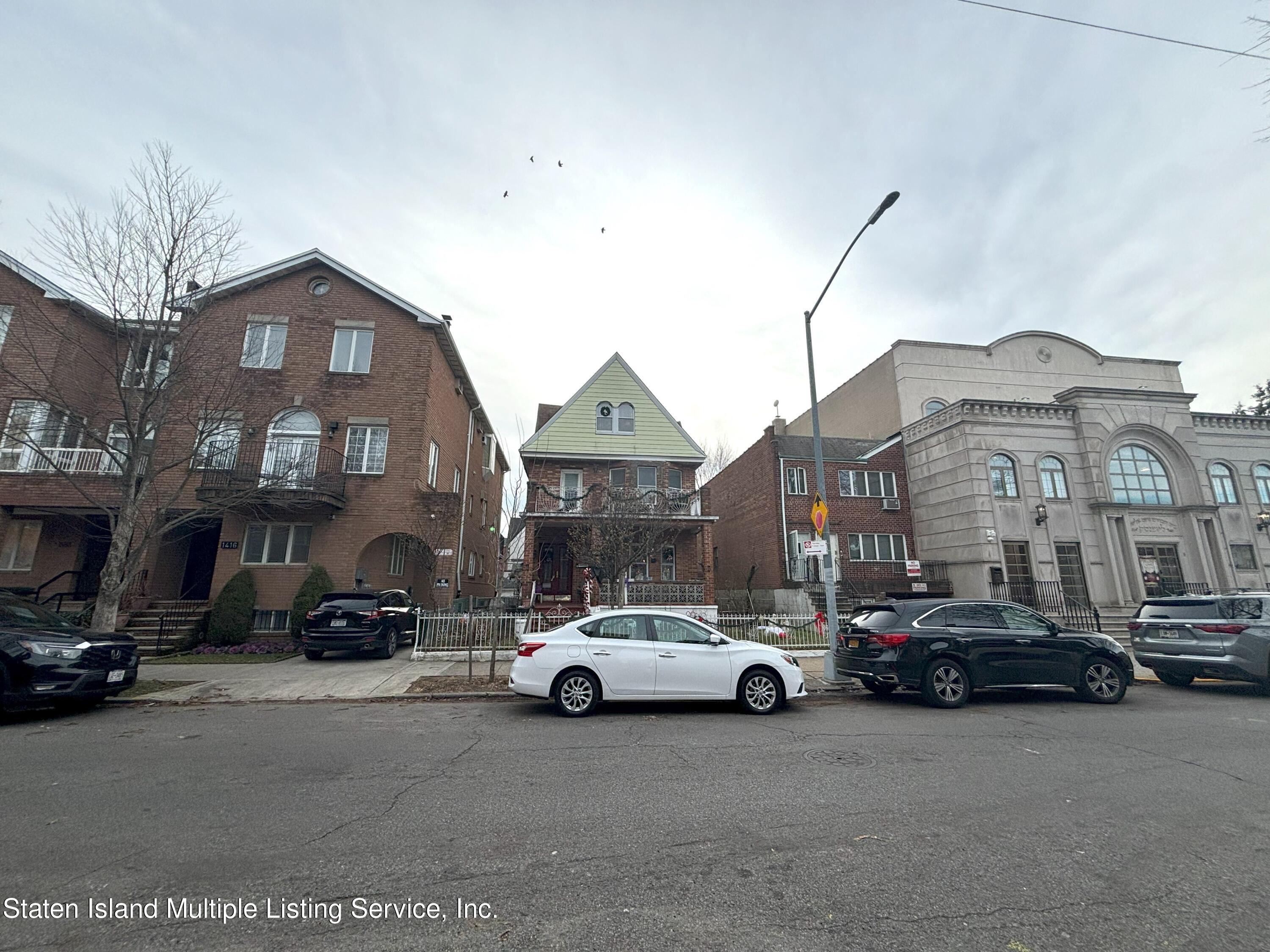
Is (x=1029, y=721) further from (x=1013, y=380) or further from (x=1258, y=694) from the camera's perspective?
(x=1013, y=380)

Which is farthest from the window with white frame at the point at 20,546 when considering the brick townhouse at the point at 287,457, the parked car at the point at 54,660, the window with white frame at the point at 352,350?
the parked car at the point at 54,660

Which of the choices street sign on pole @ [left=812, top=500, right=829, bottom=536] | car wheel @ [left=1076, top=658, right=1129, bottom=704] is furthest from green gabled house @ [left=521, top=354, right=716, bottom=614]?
car wheel @ [left=1076, top=658, right=1129, bottom=704]

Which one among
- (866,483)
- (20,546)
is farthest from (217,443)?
(866,483)

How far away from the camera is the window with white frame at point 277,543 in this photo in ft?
55.8

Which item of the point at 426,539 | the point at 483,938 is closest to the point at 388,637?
the point at 426,539

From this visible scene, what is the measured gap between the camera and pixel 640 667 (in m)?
8.00

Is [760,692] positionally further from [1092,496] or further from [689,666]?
[1092,496]

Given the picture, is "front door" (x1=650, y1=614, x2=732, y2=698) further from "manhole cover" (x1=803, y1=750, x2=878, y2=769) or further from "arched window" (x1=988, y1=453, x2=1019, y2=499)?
"arched window" (x1=988, y1=453, x2=1019, y2=499)

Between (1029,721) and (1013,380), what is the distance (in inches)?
1112

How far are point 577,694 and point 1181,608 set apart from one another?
11.5 m

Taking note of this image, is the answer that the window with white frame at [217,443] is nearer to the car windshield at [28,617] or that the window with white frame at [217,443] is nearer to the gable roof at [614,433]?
the car windshield at [28,617]

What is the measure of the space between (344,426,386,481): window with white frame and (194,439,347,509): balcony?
38 cm

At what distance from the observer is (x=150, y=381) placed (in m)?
10.6

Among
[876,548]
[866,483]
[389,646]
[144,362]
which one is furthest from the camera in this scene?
[866,483]
